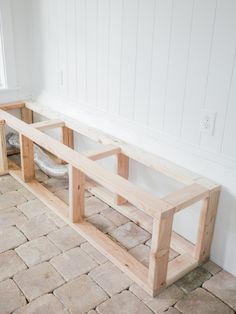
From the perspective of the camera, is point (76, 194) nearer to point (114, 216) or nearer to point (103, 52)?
Result: point (114, 216)

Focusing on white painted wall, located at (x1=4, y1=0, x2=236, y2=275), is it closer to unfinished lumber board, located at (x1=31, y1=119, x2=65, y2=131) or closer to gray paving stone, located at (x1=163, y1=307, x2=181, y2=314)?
unfinished lumber board, located at (x1=31, y1=119, x2=65, y2=131)

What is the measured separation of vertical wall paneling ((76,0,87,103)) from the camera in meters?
2.38

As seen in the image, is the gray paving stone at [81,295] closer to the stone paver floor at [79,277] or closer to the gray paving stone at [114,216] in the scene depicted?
the stone paver floor at [79,277]

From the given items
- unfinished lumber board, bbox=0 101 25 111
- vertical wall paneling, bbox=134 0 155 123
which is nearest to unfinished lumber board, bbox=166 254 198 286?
vertical wall paneling, bbox=134 0 155 123

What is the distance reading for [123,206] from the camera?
2.44 meters

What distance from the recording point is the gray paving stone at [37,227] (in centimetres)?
216

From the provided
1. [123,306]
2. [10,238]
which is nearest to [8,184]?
[10,238]

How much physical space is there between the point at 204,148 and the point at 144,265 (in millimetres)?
723

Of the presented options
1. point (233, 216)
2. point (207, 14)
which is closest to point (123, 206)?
point (233, 216)

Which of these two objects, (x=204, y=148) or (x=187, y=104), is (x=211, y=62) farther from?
(x=204, y=148)

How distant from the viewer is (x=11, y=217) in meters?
2.32

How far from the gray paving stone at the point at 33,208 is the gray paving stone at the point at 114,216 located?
1.37 feet

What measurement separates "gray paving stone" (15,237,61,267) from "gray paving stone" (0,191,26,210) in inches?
18.7

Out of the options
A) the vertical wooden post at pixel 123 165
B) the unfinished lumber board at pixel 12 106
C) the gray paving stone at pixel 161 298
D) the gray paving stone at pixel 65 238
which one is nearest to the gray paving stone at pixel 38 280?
the gray paving stone at pixel 65 238
